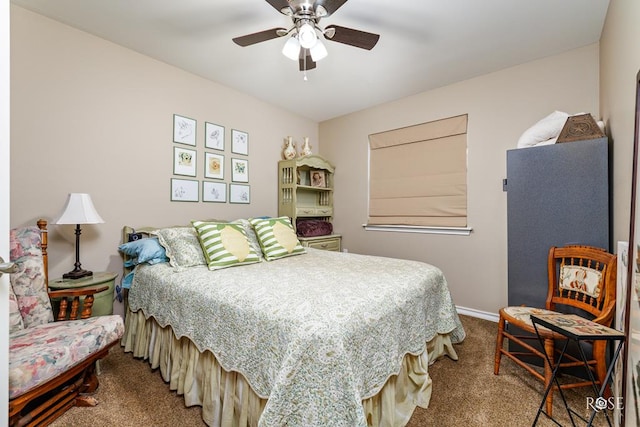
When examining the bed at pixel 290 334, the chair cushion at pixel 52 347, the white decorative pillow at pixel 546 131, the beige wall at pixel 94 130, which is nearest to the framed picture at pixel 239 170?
the beige wall at pixel 94 130

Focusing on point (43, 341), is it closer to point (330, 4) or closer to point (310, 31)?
point (310, 31)

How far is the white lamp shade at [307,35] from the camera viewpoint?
1.71 m

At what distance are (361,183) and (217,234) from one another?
229 cm

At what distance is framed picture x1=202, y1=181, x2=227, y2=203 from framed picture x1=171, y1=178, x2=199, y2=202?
0.29 ft

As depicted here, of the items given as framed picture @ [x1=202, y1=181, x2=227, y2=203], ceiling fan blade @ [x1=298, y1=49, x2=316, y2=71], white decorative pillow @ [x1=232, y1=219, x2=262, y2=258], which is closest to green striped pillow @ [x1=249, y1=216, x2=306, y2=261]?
white decorative pillow @ [x1=232, y1=219, x2=262, y2=258]

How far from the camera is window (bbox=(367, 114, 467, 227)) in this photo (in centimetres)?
306

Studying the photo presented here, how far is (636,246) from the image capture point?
43.9 inches

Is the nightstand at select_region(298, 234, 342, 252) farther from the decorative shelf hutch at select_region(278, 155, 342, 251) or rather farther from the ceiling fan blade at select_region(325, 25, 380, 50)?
the ceiling fan blade at select_region(325, 25, 380, 50)

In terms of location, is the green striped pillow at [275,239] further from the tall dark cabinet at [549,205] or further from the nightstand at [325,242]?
the tall dark cabinet at [549,205]

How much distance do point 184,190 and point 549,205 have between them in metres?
3.18

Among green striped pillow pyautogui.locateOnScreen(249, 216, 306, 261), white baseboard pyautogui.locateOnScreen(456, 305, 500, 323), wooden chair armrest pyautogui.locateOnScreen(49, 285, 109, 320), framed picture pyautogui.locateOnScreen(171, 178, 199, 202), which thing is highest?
framed picture pyautogui.locateOnScreen(171, 178, 199, 202)

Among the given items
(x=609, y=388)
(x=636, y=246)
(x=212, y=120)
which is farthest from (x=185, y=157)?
(x=609, y=388)

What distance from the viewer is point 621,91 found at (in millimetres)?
1598

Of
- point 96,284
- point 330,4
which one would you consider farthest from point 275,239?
point 330,4
